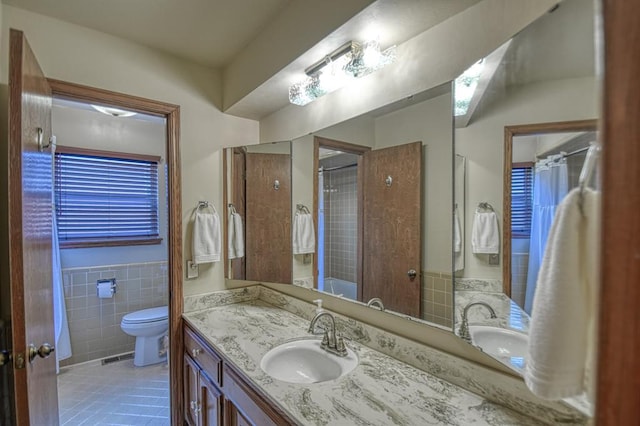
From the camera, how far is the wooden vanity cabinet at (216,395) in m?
1.07

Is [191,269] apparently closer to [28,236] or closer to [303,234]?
[303,234]

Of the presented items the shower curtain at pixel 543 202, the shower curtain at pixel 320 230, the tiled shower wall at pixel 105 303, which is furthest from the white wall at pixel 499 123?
the tiled shower wall at pixel 105 303

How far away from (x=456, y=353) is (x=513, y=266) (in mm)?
481

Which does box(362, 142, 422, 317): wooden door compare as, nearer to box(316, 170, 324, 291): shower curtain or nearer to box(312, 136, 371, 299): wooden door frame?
box(312, 136, 371, 299): wooden door frame

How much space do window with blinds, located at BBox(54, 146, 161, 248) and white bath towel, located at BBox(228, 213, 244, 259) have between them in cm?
166

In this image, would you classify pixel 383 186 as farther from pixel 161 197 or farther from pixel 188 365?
pixel 161 197

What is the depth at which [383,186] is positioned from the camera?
1.34 metres

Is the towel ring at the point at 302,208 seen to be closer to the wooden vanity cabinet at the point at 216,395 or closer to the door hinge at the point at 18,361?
the wooden vanity cabinet at the point at 216,395

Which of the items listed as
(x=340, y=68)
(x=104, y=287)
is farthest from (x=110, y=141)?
(x=340, y=68)

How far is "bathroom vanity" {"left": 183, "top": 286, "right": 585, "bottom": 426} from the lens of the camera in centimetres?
88

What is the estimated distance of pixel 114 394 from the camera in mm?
2463

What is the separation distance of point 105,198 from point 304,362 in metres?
2.77

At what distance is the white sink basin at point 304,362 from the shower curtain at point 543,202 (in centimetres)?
79

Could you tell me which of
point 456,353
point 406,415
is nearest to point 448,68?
point 456,353
